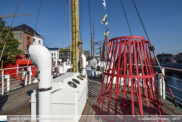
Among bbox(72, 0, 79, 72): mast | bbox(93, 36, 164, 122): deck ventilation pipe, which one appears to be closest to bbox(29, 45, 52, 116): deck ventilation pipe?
bbox(93, 36, 164, 122): deck ventilation pipe

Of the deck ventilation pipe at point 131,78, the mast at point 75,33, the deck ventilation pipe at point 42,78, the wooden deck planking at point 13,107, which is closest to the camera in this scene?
the deck ventilation pipe at point 42,78

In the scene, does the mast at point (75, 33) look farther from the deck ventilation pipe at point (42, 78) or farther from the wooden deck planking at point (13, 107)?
the deck ventilation pipe at point (42, 78)

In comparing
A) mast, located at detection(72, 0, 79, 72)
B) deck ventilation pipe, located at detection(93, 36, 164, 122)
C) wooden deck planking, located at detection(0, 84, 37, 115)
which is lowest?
wooden deck planking, located at detection(0, 84, 37, 115)

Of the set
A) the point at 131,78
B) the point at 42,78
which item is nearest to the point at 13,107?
the point at 42,78

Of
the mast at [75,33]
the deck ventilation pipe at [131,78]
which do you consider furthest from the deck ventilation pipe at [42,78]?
the mast at [75,33]

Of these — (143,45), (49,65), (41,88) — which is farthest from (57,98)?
(143,45)

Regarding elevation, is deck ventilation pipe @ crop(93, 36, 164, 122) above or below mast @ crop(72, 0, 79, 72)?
below

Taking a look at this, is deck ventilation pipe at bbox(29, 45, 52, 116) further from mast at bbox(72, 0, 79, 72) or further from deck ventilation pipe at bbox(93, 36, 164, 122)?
mast at bbox(72, 0, 79, 72)

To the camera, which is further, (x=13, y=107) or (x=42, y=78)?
(x=13, y=107)

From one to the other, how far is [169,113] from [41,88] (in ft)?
12.7

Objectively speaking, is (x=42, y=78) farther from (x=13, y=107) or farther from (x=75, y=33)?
(x=75, y=33)

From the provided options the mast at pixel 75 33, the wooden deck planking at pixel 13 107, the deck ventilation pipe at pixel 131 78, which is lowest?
the wooden deck planking at pixel 13 107

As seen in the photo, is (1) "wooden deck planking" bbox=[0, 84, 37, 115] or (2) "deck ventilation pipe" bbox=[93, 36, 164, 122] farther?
(1) "wooden deck planking" bbox=[0, 84, 37, 115]

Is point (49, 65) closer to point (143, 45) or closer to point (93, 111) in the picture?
point (93, 111)
